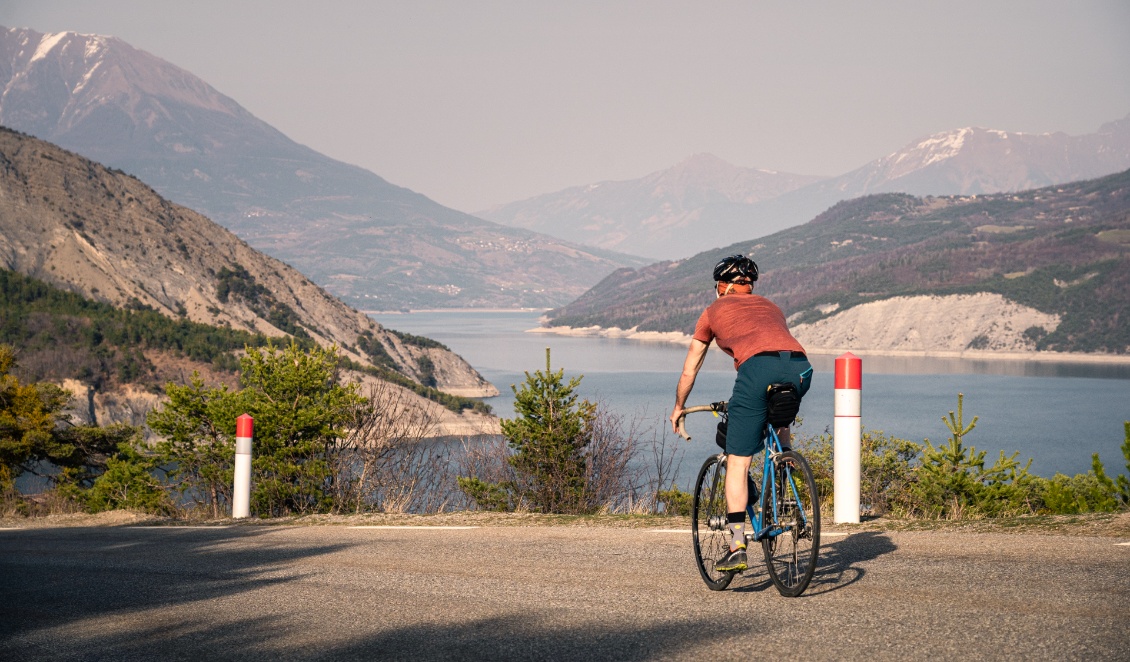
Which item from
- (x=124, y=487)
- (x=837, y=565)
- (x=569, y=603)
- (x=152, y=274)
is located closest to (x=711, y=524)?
(x=837, y=565)

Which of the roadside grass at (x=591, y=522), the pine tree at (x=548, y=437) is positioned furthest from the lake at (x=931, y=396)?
the roadside grass at (x=591, y=522)

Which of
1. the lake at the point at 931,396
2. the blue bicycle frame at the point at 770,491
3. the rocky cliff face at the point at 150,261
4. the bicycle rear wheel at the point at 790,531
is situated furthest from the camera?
the rocky cliff face at the point at 150,261

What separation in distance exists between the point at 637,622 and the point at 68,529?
323 inches

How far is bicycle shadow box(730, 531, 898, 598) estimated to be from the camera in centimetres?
604

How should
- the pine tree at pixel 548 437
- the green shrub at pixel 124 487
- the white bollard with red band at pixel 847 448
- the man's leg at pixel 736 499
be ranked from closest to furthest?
1. the man's leg at pixel 736 499
2. the white bollard with red band at pixel 847 448
3. the pine tree at pixel 548 437
4. the green shrub at pixel 124 487

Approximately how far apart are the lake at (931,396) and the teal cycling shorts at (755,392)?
50.6ft

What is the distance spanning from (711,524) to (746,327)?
3.88ft

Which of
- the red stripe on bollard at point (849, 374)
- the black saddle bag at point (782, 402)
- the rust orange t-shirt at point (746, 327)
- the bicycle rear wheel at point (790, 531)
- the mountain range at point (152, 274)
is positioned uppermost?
the mountain range at point (152, 274)

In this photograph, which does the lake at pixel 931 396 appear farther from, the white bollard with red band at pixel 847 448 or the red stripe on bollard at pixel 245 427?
the white bollard with red band at pixel 847 448

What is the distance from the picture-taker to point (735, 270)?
6.45m

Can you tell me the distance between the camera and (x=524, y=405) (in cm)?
1460

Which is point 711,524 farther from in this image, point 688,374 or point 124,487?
point 124,487

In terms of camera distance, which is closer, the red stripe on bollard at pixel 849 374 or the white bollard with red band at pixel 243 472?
the red stripe on bollard at pixel 849 374

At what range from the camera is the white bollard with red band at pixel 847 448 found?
8.44 metres
